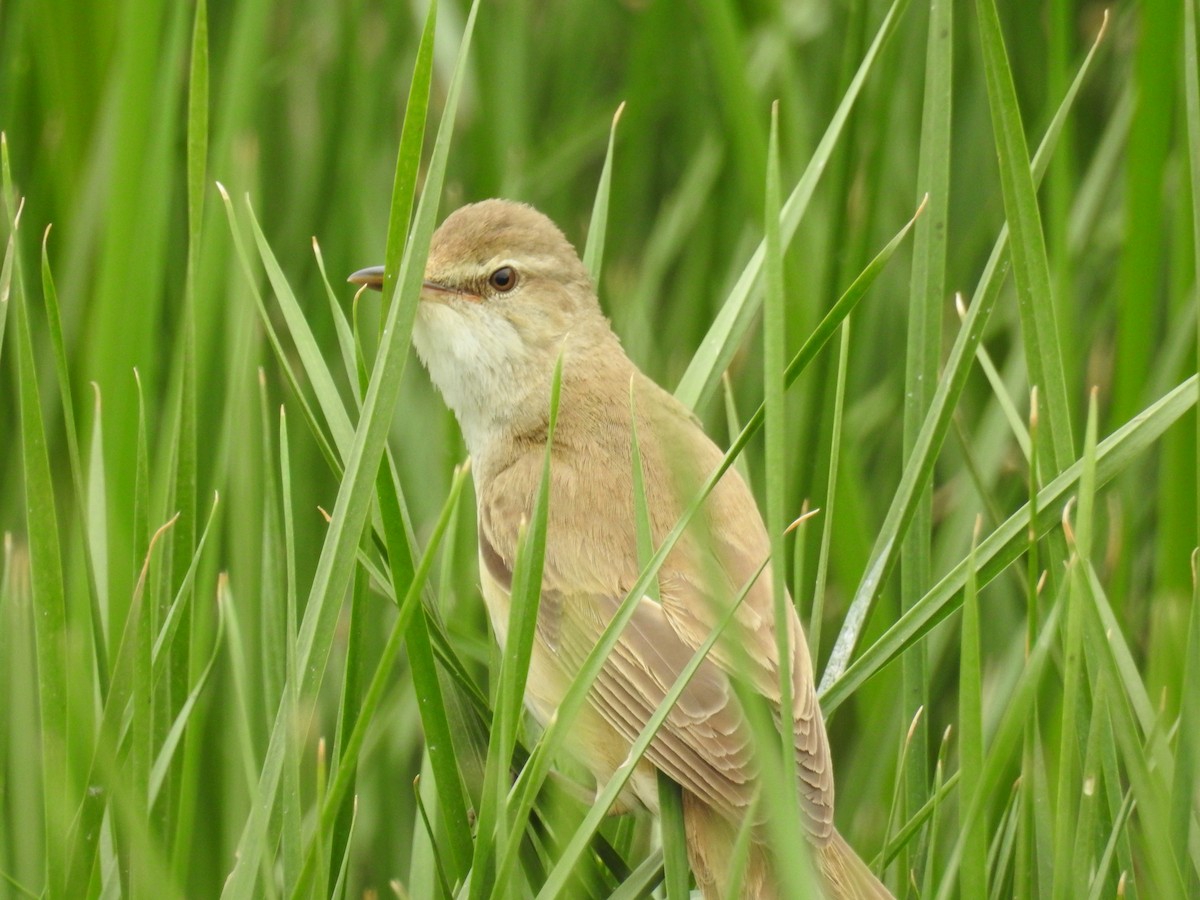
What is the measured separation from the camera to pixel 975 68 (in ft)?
13.4

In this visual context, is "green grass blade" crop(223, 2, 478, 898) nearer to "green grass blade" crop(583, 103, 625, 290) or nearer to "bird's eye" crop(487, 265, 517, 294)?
Answer: "green grass blade" crop(583, 103, 625, 290)

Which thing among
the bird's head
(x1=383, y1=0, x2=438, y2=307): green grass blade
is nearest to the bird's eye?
the bird's head

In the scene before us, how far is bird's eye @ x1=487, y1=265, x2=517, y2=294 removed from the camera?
3.24 m

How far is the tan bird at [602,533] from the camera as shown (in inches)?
94.3

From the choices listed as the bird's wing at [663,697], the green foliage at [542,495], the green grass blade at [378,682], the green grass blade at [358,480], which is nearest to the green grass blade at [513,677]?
the green foliage at [542,495]

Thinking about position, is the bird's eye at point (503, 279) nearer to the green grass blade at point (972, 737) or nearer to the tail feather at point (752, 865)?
the tail feather at point (752, 865)

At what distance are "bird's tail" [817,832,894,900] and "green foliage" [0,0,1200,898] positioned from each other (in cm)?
8

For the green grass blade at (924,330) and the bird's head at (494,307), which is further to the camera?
the bird's head at (494,307)

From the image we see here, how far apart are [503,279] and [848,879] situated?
5.11 ft

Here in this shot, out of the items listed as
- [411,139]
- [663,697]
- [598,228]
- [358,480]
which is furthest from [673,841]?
[598,228]

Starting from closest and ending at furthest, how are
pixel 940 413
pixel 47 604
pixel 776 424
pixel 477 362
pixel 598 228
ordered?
pixel 776 424 < pixel 47 604 < pixel 940 413 < pixel 598 228 < pixel 477 362

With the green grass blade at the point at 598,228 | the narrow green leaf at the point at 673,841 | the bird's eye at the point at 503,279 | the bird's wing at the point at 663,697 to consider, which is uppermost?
the green grass blade at the point at 598,228

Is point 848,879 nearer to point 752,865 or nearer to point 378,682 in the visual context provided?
point 752,865

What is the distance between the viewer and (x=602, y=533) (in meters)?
2.84
